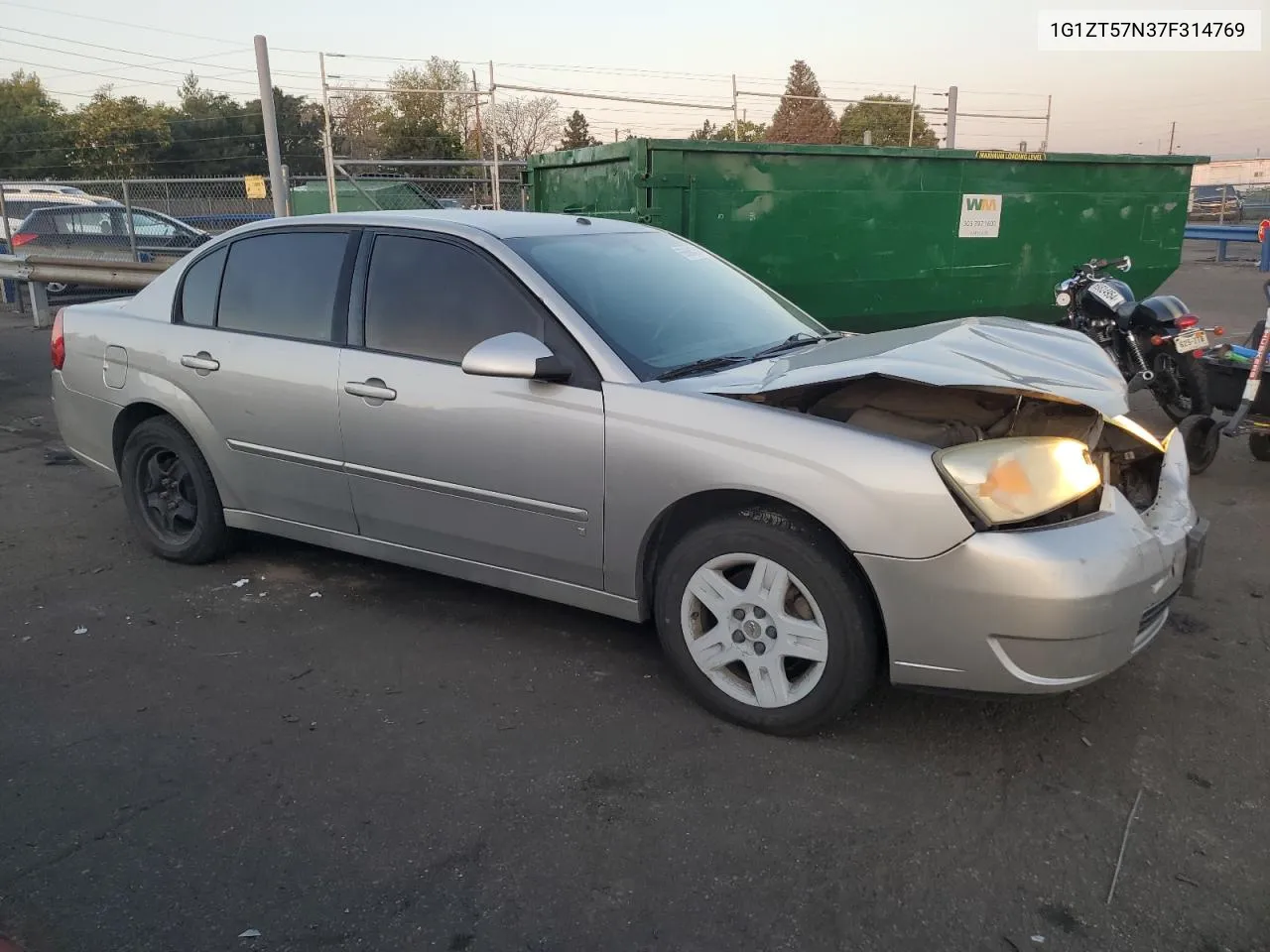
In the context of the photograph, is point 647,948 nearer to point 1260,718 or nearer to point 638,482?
point 638,482

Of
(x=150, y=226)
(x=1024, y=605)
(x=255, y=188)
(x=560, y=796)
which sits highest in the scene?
(x=255, y=188)

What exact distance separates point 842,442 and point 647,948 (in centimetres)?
149

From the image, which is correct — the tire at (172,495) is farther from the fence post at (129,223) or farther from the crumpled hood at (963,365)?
the fence post at (129,223)

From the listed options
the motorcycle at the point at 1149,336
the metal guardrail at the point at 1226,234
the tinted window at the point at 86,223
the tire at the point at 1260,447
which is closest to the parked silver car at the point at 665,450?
the motorcycle at the point at 1149,336

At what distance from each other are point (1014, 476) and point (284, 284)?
3145mm

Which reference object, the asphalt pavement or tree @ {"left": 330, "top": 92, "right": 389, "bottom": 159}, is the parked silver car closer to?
the asphalt pavement

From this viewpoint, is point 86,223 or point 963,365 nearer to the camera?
point 963,365

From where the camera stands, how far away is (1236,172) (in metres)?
49.8

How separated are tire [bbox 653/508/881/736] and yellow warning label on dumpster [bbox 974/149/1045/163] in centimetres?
762

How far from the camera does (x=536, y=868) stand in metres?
2.68

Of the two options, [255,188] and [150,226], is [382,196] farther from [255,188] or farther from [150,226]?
[150,226]

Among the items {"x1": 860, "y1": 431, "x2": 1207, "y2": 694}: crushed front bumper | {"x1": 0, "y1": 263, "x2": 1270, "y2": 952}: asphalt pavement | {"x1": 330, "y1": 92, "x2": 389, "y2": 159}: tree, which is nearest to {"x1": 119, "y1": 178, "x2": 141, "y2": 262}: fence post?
{"x1": 330, "y1": 92, "x2": 389, "y2": 159}: tree

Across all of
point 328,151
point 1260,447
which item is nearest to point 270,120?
point 328,151

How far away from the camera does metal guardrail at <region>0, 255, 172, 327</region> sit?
12430mm
